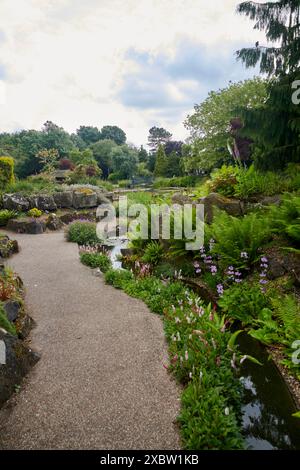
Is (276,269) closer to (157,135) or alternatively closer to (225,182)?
(225,182)

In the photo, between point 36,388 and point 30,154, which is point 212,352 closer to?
point 36,388

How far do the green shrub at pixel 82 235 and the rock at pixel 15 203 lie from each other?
4471 mm

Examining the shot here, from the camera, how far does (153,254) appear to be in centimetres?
788

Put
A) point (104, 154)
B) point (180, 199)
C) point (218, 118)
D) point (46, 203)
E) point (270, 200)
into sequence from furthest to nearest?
point (104, 154) < point (218, 118) < point (46, 203) < point (180, 199) < point (270, 200)

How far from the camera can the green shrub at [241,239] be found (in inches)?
231

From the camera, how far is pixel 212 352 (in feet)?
12.0

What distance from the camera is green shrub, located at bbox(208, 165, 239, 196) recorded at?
320 inches

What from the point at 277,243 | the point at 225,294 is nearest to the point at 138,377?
the point at 225,294

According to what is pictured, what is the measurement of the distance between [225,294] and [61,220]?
1133cm

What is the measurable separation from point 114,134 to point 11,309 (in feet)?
257

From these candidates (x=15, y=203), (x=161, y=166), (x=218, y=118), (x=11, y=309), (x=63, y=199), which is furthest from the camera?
(x=161, y=166)

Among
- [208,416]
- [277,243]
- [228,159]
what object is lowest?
[208,416]

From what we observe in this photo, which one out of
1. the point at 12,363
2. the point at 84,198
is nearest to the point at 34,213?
the point at 84,198
